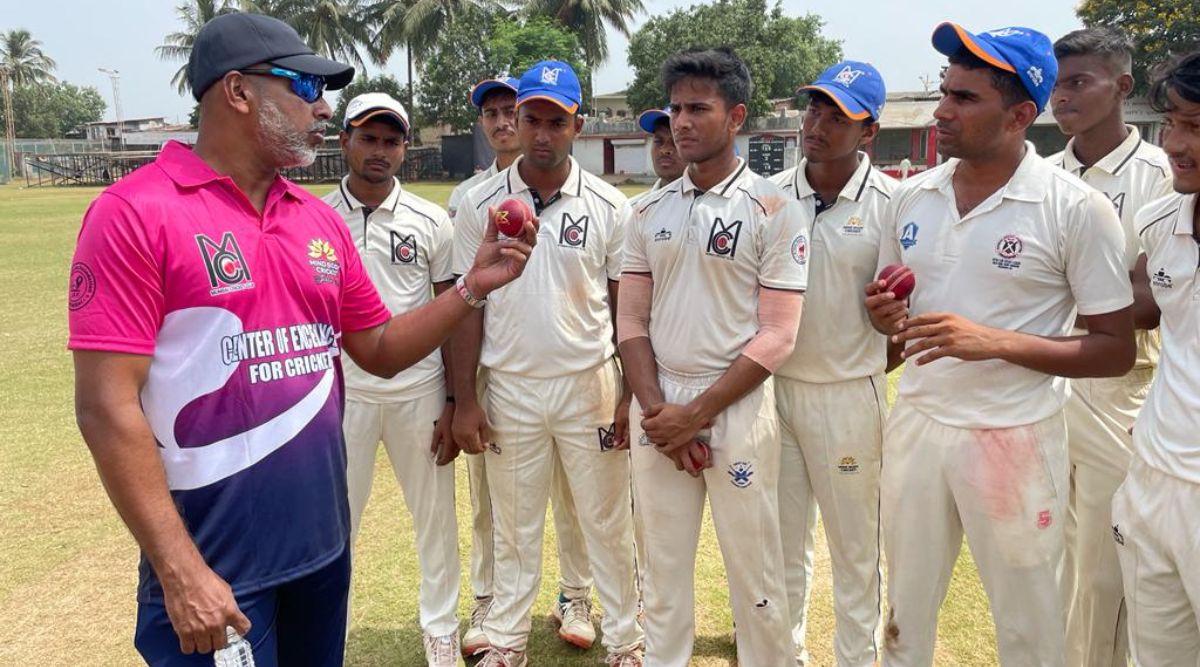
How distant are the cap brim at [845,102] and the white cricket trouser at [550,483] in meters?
1.60

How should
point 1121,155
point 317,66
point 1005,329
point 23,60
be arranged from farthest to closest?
point 23,60
point 1121,155
point 1005,329
point 317,66

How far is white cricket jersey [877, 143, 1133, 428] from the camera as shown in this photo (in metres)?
2.92

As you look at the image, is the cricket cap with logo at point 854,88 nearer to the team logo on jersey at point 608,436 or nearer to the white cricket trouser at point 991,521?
the white cricket trouser at point 991,521

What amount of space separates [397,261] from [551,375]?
3.15ft

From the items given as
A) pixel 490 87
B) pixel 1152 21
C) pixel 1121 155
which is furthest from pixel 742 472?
pixel 1152 21

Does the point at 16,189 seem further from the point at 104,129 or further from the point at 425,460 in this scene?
the point at 425,460

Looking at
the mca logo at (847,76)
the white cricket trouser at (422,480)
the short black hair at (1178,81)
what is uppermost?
the mca logo at (847,76)

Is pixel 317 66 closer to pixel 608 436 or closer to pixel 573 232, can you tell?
pixel 573 232

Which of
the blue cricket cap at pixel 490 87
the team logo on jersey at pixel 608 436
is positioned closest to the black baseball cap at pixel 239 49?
the team logo on jersey at pixel 608 436

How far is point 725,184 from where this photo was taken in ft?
11.7

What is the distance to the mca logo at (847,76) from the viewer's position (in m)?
3.98

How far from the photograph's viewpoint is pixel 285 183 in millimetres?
2670

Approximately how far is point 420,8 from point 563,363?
4944cm

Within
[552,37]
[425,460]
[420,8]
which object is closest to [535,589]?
[425,460]
